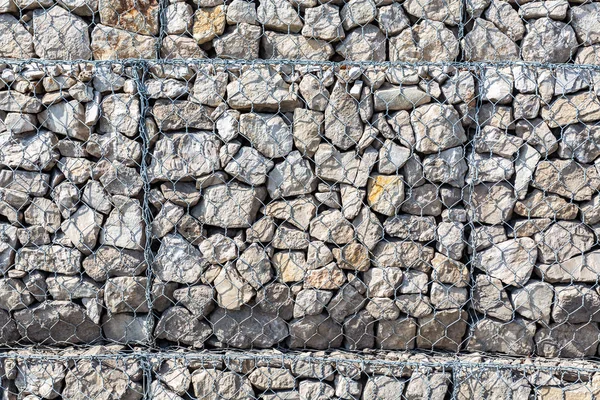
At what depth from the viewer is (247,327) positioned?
2348 millimetres

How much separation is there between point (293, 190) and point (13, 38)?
112 centimetres

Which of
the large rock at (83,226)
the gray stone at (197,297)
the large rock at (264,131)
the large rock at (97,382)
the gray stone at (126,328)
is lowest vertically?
the large rock at (97,382)

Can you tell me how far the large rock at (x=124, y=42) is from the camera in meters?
2.31

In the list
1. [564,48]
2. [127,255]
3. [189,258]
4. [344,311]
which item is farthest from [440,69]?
[127,255]

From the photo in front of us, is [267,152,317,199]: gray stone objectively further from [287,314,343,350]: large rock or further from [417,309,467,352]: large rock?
[417,309,467,352]: large rock

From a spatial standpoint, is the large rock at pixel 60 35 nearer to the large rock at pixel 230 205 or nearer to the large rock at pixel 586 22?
the large rock at pixel 230 205

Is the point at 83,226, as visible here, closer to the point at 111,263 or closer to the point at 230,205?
the point at 111,263

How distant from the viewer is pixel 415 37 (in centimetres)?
232

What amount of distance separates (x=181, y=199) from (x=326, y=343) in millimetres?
728

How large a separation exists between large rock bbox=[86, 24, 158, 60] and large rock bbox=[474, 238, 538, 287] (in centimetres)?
137

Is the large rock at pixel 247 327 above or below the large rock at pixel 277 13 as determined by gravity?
below

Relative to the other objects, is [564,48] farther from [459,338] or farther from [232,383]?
[232,383]

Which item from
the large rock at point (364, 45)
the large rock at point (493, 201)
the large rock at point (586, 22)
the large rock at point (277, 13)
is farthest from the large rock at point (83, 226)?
the large rock at point (586, 22)

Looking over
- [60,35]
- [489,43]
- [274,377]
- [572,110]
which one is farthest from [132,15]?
[572,110]
